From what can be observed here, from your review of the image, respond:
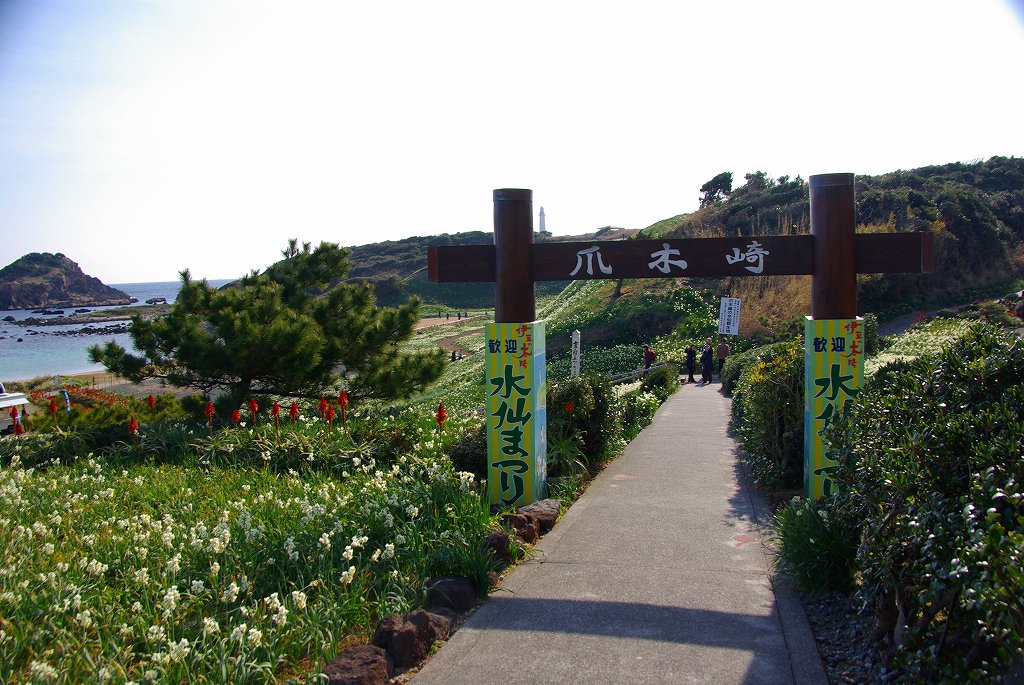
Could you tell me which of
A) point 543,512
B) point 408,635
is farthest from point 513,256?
point 408,635

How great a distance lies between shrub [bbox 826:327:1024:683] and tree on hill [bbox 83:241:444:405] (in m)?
11.0

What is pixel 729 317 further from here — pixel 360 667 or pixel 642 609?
pixel 360 667

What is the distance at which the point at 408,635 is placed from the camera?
176 inches

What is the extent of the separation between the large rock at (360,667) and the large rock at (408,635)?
0.12 meters

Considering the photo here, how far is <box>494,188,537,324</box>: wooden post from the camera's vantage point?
301 inches

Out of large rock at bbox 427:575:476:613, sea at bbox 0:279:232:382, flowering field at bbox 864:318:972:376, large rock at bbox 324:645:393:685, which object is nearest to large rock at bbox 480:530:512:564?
large rock at bbox 427:575:476:613

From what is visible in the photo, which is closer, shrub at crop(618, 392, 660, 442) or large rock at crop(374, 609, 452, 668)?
large rock at crop(374, 609, 452, 668)

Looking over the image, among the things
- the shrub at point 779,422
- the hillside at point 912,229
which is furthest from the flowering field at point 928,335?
the shrub at point 779,422

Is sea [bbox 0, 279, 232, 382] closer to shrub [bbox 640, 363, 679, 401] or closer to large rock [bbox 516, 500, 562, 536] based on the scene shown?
shrub [bbox 640, 363, 679, 401]

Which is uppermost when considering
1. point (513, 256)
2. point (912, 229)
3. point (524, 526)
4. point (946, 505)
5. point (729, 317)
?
point (912, 229)

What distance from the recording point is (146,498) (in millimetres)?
7566

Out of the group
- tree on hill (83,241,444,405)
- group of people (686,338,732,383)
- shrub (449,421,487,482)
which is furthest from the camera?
group of people (686,338,732,383)

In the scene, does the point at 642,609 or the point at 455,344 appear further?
the point at 455,344

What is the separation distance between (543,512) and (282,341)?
819 centimetres
